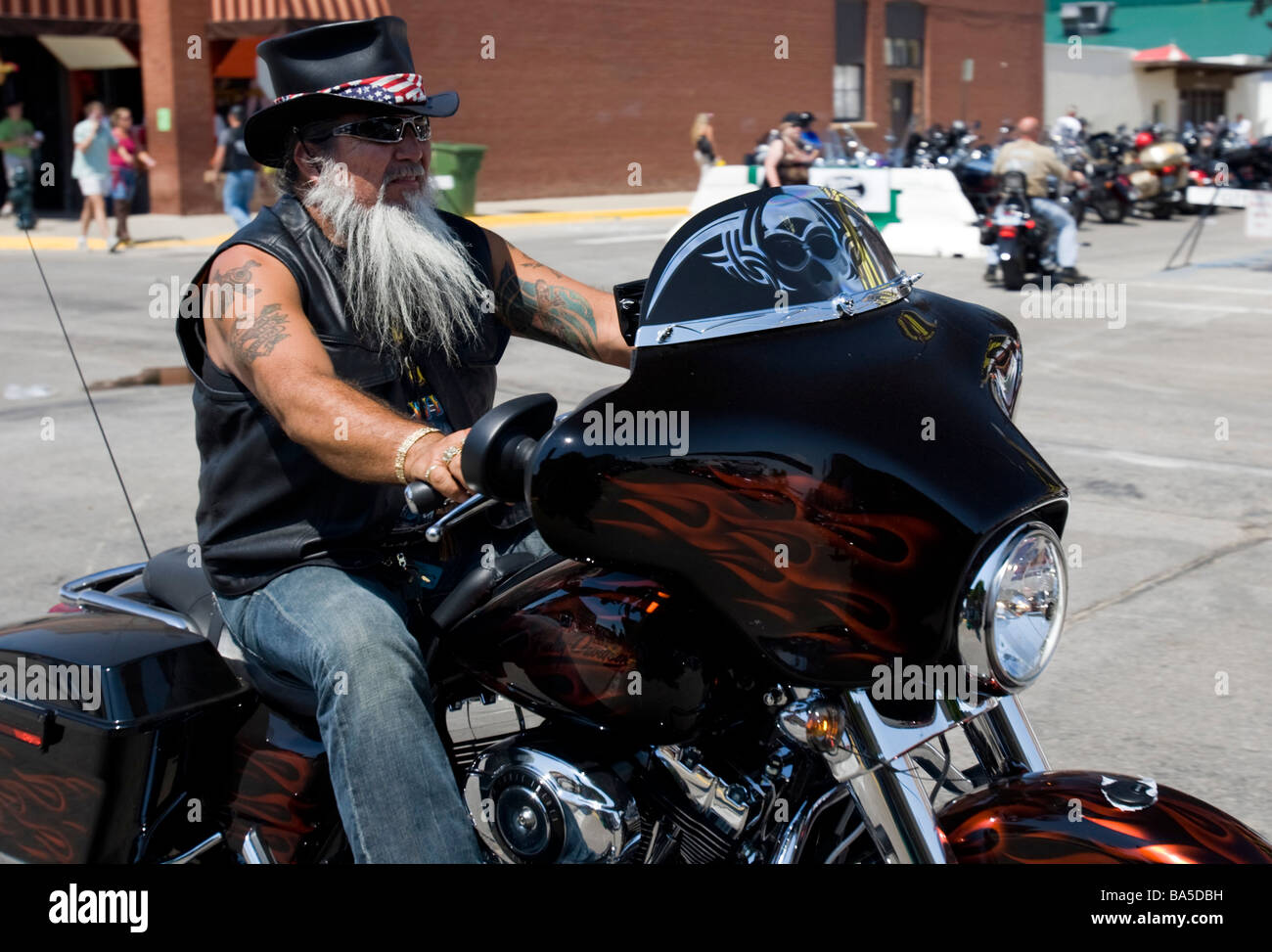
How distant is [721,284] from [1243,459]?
6566mm

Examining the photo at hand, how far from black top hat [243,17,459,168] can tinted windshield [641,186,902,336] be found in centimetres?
82

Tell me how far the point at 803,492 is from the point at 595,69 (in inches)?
1184

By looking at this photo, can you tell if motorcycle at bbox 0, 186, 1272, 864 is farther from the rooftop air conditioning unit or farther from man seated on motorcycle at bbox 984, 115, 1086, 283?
the rooftop air conditioning unit

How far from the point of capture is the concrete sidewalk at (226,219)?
20859 mm

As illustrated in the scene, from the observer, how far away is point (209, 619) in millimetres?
2887

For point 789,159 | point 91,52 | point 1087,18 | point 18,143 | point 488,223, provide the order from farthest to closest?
point 1087,18 → point 91,52 → point 488,223 → point 18,143 → point 789,159

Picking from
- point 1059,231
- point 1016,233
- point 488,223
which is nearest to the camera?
point 1016,233

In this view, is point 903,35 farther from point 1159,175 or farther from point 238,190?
point 238,190

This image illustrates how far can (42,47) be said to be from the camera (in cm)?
2667

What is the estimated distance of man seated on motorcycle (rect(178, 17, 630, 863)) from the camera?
2.37 m

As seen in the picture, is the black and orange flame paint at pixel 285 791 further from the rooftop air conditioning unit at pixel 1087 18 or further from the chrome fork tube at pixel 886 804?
the rooftop air conditioning unit at pixel 1087 18

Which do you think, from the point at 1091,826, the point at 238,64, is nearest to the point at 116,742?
the point at 1091,826

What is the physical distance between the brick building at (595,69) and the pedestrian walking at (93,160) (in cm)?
160
